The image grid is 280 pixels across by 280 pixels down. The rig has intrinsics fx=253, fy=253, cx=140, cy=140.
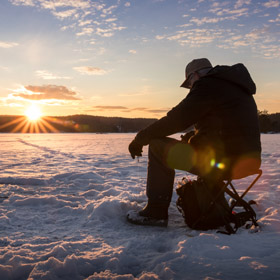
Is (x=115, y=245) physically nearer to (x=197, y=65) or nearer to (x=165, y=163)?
(x=165, y=163)

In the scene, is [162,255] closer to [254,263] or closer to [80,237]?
[254,263]

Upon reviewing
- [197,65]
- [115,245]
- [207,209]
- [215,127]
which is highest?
[197,65]

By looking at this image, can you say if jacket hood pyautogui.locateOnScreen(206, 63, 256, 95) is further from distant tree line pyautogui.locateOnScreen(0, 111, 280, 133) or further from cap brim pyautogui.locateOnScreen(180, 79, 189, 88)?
distant tree line pyautogui.locateOnScreen(0, 111, 280, 133)

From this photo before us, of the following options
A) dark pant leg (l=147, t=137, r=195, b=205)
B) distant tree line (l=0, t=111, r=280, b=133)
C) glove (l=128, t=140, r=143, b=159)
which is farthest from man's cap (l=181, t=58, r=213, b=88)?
distant tree line (l=0, t=111, r=280, b=133)

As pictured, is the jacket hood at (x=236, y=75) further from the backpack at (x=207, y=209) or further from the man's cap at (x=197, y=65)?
the backpack at (x=207, y=209)

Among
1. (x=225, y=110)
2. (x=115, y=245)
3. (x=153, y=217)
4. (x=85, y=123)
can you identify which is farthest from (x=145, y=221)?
(x=85, y=123)

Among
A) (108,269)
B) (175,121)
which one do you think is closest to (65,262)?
(108,269)

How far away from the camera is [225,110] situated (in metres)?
2.38

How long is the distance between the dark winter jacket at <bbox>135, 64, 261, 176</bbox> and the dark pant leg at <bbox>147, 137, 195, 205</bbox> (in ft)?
0.83

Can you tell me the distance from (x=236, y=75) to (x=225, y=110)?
34 cm

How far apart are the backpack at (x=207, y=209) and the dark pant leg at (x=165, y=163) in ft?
0.70

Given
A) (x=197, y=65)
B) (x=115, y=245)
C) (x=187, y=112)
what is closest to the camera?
(x=115, y=245)

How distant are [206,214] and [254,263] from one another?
0.76 meters

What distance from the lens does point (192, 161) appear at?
8.61 feet
